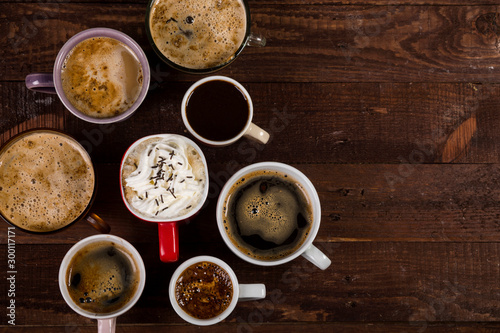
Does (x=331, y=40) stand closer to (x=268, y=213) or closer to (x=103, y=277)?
(x=268, y=213)

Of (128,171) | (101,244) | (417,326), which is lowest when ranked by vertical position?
(417,326)

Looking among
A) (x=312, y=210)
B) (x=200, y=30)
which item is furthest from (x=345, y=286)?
(x=200, y=30)

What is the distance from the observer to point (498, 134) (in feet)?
4.96

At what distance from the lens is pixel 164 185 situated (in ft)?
4.15

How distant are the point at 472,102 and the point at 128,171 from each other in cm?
123

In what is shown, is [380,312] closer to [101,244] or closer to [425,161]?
[425,161]

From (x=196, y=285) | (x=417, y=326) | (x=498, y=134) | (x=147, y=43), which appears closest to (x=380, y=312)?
(x=417, y=326)

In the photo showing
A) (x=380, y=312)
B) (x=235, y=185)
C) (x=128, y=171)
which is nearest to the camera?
(x=128, y=171)

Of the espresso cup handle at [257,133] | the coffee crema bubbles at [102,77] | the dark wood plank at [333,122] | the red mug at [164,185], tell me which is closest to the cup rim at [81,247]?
the red mug at [164,185]

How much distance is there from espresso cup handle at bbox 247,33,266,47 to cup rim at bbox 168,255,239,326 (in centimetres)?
72

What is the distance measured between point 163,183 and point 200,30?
53 centimetres

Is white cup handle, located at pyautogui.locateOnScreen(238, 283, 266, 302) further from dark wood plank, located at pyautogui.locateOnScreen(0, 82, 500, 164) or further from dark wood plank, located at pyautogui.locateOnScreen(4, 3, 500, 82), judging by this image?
dark wood plank, located at pyautogui.locateOnScreen(4, 3, 500, 82)

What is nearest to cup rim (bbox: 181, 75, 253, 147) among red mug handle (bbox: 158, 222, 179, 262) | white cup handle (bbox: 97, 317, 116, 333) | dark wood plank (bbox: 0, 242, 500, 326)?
red mug handle (bbox: 158, 222, 179, 262)

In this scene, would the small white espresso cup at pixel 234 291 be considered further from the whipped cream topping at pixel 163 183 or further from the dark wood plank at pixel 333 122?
the dark wood plank at pixel 333 122
